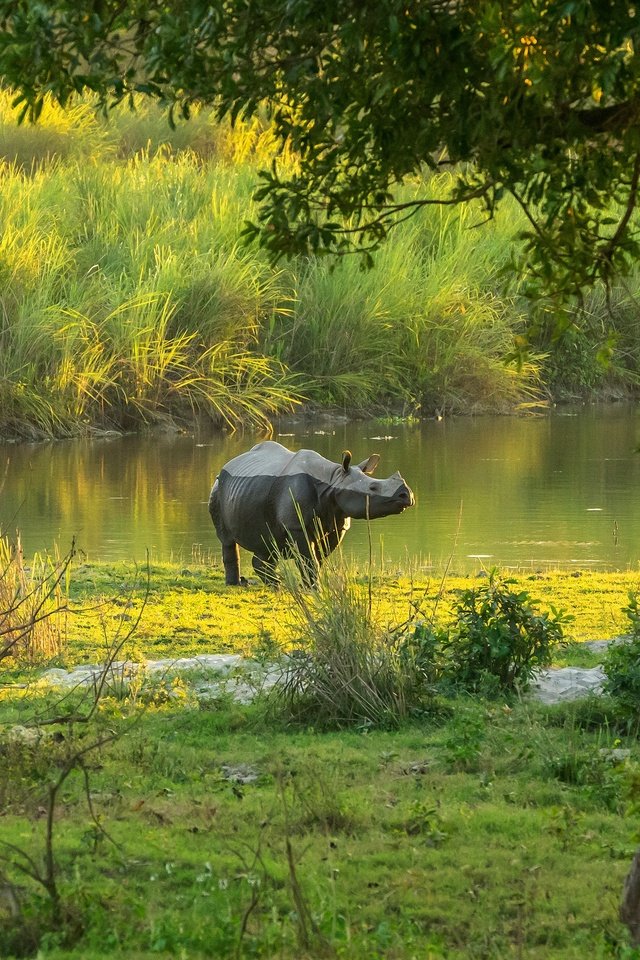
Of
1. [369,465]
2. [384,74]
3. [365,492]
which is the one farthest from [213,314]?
[384,74]

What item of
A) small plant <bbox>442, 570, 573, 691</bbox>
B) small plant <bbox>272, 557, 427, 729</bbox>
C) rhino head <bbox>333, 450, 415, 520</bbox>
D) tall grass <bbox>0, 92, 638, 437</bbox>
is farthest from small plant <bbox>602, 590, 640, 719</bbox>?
tall grass <bbox>0, 92, 638, 437</bbox>

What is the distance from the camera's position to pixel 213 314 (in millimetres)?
25656

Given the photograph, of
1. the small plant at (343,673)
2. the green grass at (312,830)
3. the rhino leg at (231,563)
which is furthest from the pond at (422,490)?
the green grass at (312,830)

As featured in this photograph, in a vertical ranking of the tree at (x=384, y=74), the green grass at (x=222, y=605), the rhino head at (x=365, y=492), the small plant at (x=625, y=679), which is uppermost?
the tree at (x=384, y=74)

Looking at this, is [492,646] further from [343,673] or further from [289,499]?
[289,499]

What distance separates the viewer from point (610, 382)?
30453 millimetres

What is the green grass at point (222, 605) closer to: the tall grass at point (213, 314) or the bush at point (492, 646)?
the bush at point (492, 646)

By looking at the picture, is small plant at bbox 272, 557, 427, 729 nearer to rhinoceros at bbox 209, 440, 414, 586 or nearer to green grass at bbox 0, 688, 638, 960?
green grass at bbox 0, 688, 638, 960

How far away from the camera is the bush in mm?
7816

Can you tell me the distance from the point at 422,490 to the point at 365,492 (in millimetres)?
7082

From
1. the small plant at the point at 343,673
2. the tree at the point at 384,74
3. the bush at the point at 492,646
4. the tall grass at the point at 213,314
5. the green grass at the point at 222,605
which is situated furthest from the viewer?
the tall grass at the point at 213,314

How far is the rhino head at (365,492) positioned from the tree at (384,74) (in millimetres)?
5916

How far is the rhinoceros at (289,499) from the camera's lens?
11516 millimetres

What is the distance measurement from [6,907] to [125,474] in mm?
15719
